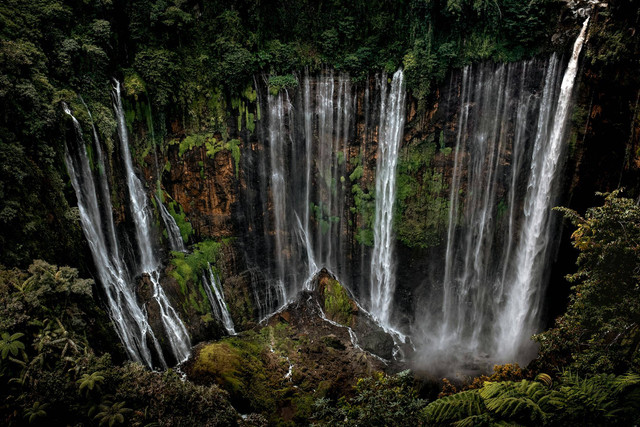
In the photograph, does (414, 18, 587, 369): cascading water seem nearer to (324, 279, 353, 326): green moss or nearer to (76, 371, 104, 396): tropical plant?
(324, 279, 353, 326): green moss

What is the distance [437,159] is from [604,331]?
398 inches

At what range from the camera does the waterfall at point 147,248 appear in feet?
40.4

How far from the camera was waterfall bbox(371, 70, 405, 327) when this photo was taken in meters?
15.0

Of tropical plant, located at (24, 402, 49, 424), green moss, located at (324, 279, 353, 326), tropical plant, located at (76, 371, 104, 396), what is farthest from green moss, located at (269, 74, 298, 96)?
tropical plant, located at (24, 402, 49, 424)

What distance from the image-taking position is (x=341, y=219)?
54.5ft

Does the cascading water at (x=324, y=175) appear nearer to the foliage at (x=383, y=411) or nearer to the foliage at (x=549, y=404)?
the foliage at (x=383, y=411)

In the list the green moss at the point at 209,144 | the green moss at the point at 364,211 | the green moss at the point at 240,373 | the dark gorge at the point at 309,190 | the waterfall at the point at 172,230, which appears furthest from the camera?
the green moss at the point at 364,211

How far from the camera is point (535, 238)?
13750 millimetres

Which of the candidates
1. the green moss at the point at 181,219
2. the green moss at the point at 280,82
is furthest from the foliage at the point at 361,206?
the green moss at the point at 181,219

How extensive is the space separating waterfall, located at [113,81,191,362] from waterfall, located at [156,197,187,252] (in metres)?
0.63

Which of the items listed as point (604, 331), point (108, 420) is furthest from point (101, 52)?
point (604, 331)

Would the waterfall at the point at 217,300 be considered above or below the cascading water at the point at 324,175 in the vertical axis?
below

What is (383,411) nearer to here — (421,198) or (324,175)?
(421,198)

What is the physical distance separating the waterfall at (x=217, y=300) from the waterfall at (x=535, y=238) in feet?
35.0
